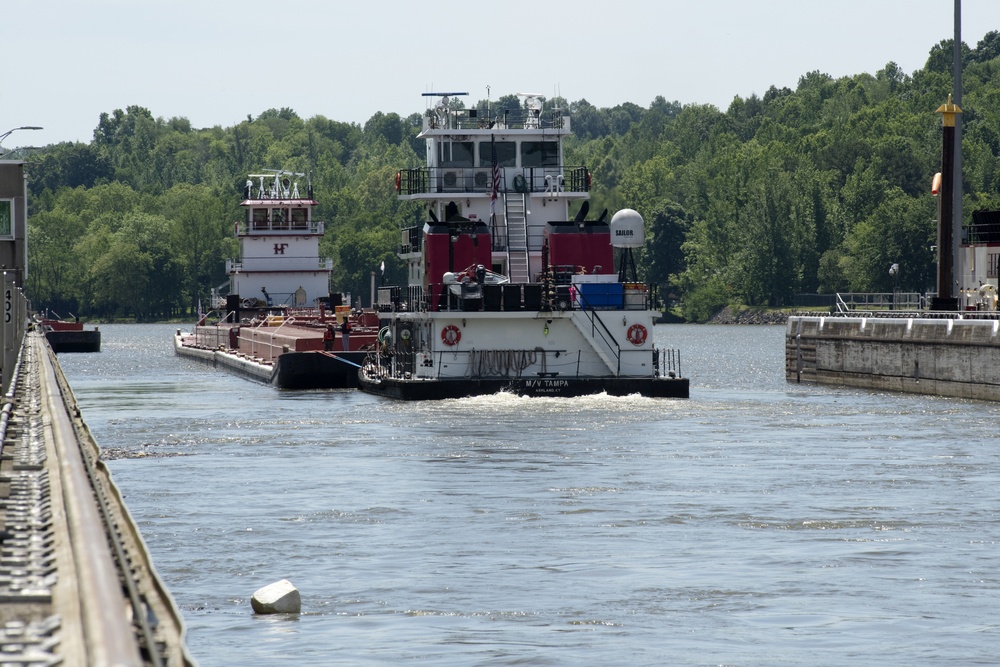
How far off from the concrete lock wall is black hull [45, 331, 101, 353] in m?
49.3

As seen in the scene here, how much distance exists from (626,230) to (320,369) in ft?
53.3

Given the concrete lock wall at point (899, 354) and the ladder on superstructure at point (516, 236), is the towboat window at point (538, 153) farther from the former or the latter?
the concrete lock wall at point (899, 354)

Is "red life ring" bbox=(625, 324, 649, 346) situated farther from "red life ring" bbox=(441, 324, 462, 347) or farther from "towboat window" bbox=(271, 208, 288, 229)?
"towboat window" bbox=(271, 208, 288, 229)

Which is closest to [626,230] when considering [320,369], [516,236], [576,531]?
[516,236]

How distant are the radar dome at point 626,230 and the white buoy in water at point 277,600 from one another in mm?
26941

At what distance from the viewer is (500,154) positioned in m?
50.4

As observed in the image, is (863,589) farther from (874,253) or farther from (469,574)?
(874,253)

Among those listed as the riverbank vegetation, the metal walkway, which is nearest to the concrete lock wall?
the metal walkway

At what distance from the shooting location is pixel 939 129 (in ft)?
512

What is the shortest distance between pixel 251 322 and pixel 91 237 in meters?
122

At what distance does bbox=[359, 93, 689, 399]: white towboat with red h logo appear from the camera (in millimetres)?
41625

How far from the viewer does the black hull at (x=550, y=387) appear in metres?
41.3

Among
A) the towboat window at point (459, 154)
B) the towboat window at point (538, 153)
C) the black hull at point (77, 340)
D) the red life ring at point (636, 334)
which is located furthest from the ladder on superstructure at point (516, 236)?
the black hull at point (77, 340)

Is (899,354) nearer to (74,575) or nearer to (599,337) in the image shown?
(599,337)
